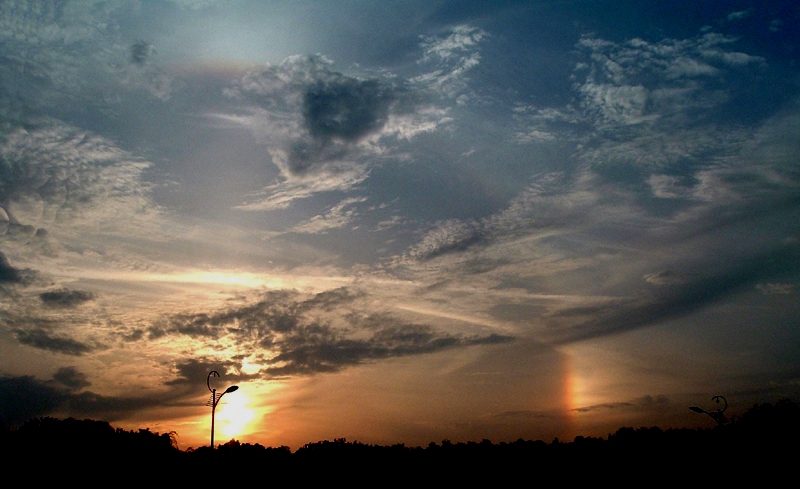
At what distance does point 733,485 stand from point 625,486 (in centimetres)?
926

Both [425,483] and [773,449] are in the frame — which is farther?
[425,483]

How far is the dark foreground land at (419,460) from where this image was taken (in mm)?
50938

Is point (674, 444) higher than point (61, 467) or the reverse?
the reverse

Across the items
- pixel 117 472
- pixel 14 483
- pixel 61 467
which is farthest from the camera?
pixel 117 472

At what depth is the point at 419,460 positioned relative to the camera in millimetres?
68812

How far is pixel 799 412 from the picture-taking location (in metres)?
82.4

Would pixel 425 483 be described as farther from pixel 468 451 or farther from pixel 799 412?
pixel 799 412

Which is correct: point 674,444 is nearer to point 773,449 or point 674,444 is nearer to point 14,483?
point 773,449

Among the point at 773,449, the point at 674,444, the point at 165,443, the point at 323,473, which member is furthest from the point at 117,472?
the point at 773,449

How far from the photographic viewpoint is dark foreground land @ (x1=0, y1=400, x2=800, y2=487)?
50938 millimetres

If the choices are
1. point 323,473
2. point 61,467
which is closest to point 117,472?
point 61,467

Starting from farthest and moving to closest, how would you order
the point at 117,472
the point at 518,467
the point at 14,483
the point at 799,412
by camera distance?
1. the point at 799,412
2. the point at 518,467
3. the point at 117,472
4. the point at 14,483

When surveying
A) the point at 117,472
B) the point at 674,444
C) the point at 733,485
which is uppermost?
the point at 117,472

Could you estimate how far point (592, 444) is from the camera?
2645 inches
